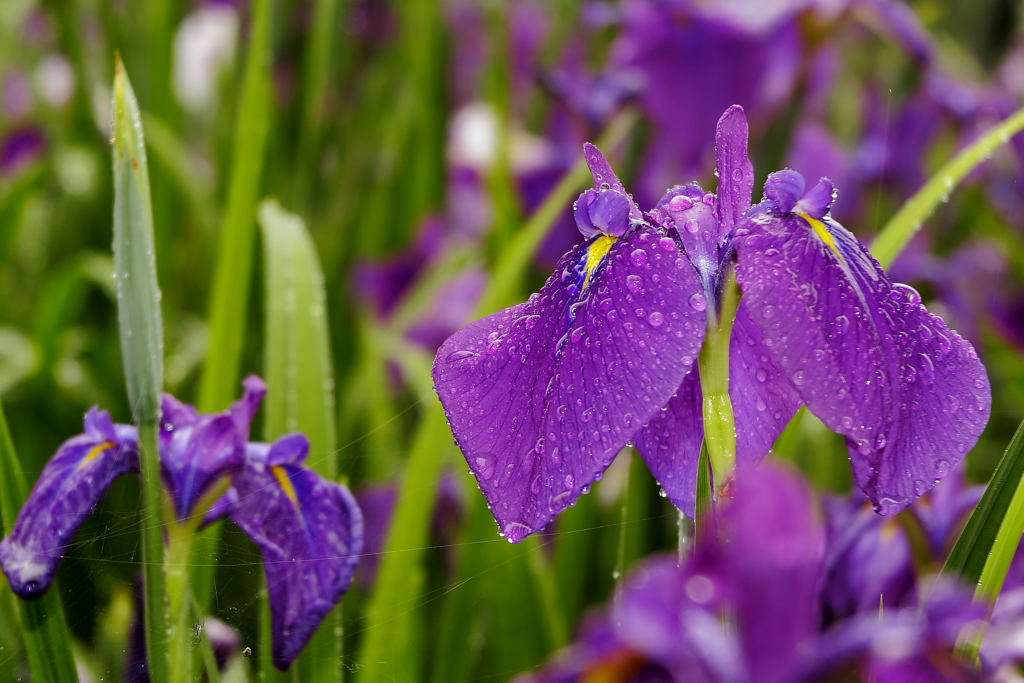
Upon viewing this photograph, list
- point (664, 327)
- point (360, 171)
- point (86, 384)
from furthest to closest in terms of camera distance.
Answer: point (360, 171) → point (86, 384) → point (664, 327)

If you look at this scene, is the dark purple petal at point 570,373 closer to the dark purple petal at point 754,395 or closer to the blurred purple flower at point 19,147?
Answer: the dark purple petal at point 754,395

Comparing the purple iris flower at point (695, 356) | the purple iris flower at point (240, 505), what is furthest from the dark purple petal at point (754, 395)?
the purple iris flower at point (240, 505)

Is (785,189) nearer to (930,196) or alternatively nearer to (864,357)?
(864,357)

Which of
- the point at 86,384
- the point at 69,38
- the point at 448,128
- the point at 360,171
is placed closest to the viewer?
the point at 86,384

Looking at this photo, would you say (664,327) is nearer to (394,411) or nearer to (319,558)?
(319,558)

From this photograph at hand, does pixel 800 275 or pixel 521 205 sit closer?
pixel 800 275

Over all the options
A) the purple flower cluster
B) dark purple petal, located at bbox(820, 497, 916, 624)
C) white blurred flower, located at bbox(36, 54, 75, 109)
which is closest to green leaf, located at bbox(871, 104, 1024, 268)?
dark purple petal, located at bbox(820, 497, 916, 624)

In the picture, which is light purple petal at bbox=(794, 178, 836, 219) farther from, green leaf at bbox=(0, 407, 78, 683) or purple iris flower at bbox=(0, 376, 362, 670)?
green leaf at bbox=(0, 407, 78, 683)

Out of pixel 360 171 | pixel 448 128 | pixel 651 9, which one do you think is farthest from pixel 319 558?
pixel 448 128
